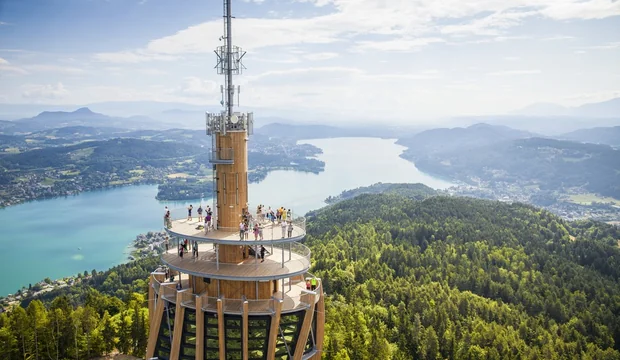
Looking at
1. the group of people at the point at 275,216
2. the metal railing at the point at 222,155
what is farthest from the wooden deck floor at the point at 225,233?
the metal railing at the point at 222,155

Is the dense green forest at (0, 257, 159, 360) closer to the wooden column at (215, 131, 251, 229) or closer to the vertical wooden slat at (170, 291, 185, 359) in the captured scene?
the vertical wooden slat at (170, 291, 185, 359)

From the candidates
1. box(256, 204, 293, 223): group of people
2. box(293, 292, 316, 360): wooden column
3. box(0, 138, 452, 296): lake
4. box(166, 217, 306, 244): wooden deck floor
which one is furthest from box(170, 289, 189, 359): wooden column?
box(0, 138, 452, 296): lake

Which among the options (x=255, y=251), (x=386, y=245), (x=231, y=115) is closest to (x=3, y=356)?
(x=255, y=251)

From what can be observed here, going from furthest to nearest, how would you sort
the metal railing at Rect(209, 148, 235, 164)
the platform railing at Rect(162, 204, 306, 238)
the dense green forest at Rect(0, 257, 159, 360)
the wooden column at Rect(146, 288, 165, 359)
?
1. the dense green forest at Rect(0, 257, 159, 360)
2. the platform railing at Rect(162, 204, 306, 238)
3. the metal railing at Rect(209, 148, 235, 164)
4. the wooden column at Rect(146, 288, 165, 359)

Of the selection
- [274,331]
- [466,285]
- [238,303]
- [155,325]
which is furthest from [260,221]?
[466,285]

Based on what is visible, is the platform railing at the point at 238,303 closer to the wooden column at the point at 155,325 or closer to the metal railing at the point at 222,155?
the wooden column at the point at 155,325
